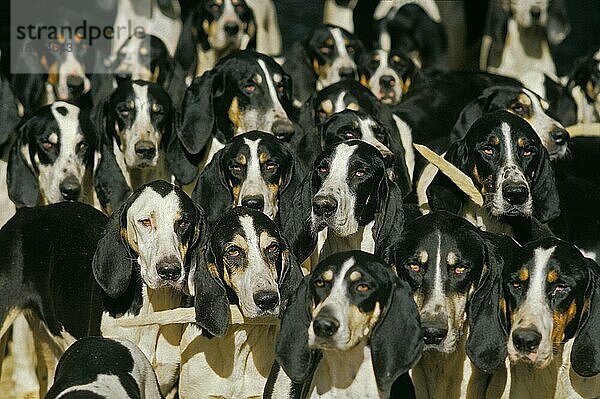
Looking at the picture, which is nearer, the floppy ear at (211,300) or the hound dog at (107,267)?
the floppy ear at (211,300)

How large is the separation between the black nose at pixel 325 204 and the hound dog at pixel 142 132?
80.2 inches

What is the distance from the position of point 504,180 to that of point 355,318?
2113 millimetres

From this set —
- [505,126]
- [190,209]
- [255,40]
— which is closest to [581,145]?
[505,126]

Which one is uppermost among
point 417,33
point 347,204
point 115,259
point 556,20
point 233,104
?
point 556,20

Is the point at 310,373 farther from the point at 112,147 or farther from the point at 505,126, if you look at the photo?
the point at 112,147

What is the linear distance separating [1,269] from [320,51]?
3.61 m

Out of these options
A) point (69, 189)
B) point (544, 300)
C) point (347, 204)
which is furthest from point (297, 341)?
point (69, 189)

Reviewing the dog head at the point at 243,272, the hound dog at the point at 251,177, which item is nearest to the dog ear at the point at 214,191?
the hound dog at the point at 251,177

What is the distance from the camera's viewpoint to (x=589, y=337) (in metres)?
7.58

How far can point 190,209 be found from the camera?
8.35 m

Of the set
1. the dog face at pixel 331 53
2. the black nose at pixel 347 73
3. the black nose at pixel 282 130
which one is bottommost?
the black nose at pixel 282 130

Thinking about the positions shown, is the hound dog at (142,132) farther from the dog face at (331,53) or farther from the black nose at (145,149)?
the dog face at (331,53)

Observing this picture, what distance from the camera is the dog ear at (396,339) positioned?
23.6ft

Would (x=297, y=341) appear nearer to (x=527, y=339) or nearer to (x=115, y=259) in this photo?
(x=527, y=339)
